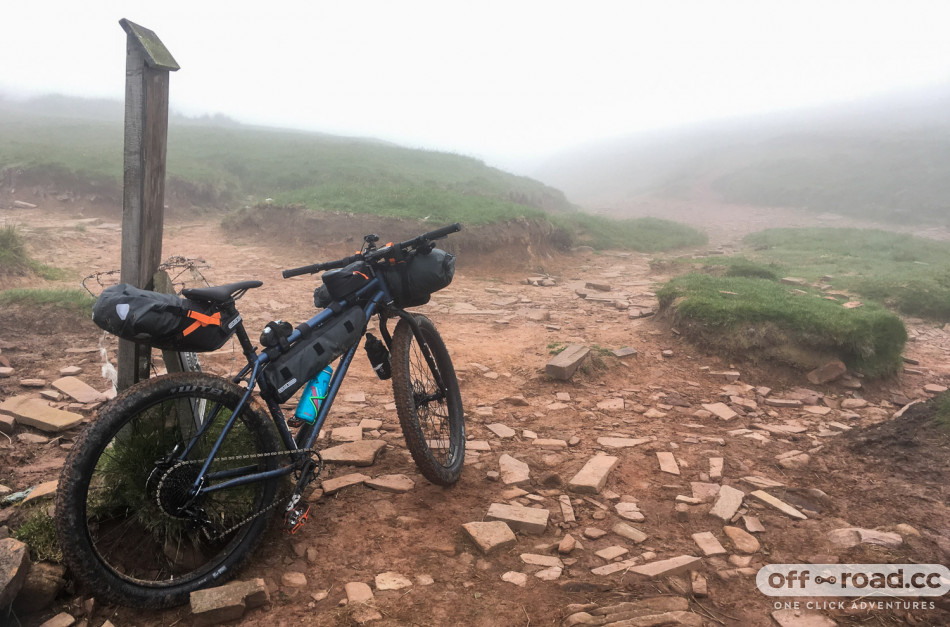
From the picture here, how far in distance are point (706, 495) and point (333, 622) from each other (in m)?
2.65

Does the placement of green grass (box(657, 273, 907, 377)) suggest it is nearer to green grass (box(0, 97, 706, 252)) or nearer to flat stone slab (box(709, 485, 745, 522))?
flat stone slab (box(709, 485, 745, 522))

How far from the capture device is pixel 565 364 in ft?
20.4

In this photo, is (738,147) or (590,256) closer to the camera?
(590,256)

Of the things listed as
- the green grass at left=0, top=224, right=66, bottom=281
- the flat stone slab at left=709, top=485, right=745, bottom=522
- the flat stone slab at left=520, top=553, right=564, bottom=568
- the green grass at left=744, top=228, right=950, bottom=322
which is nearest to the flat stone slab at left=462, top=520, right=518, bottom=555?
the flat stone slab at left=520, top=553, right=564, bottom=568

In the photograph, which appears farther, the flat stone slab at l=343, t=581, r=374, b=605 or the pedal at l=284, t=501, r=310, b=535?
the pedal at l=284, t=501, r=310, b=535

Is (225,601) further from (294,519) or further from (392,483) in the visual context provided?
(392,483)

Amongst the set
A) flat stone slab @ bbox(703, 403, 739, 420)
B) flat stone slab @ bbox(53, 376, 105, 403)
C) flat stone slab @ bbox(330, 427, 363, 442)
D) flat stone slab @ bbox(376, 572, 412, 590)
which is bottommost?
flat stone slab @ bbox(330, 427, 363, 442)

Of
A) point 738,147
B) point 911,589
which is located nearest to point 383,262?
point 911,589

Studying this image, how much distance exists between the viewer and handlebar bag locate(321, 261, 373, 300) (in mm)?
3277

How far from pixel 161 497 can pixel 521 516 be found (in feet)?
6.49

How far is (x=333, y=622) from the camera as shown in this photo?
254 cm

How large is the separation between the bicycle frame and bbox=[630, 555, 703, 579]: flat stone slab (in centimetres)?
192

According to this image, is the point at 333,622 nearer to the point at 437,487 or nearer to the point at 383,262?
the point at 437,487

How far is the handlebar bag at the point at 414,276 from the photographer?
3584 mm
